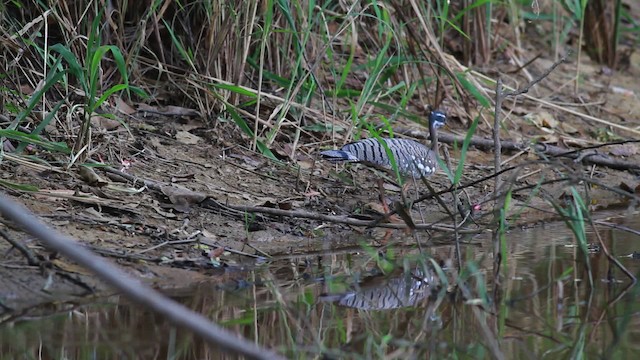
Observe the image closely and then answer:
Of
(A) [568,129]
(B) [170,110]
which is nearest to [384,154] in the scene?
(B) [170,110]

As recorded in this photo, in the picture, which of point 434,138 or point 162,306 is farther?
point 434,138

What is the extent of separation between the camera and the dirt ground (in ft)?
12.5

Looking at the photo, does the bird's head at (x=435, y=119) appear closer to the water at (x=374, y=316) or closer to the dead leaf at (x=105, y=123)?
the water at (x=374, y=316)

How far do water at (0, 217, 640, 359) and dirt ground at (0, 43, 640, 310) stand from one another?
199 millimetres

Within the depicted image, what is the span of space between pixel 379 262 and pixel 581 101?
3.75m

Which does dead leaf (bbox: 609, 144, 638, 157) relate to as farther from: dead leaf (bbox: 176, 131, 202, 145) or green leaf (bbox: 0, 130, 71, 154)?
green leaf (bbox: 0, 130, 71, 154)

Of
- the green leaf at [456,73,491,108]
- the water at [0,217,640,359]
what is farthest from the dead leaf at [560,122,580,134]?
the water at [0,217,640,359]

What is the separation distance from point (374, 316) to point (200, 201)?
1440 millimetres

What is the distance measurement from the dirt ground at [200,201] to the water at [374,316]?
199 millimetres

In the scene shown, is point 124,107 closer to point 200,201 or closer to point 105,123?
point 105,123

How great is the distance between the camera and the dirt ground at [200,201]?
382 centimetres

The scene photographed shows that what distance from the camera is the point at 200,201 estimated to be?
454cm

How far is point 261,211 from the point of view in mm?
4477

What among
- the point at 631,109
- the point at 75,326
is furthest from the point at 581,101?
the point at 75,326
